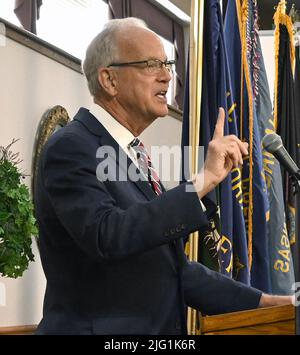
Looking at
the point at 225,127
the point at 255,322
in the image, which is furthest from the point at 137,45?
the point at 225,127

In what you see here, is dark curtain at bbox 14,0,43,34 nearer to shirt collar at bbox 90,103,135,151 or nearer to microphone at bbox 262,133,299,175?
shirt collar at bbox 90,103,135,151

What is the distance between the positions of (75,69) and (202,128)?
1567 mm

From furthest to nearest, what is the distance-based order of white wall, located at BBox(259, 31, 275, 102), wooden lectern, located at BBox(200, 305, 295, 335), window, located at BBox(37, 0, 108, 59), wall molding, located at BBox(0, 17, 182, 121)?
white wall, located at BBox(259, 31, 275, 102) → window, located at BBox(37, 0, 108, 59) → wall molding, located at BBox(0, 17, 182, 121) → wooden lectern, located at BBox(200, 305, 295, 335)

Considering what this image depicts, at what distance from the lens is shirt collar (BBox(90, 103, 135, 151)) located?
212cm

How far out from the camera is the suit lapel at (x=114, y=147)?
6.70 feet

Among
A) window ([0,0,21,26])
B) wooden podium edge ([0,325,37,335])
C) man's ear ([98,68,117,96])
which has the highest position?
window ([0,0,21,26])

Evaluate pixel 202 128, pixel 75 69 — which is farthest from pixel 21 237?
pixel 75 69

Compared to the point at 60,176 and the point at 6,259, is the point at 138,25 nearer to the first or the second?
the point at 60,176

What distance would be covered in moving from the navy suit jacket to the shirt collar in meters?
0.05

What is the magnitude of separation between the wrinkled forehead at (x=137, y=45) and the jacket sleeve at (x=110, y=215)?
36cm

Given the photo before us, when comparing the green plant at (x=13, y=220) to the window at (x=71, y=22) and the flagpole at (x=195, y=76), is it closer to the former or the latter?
the flagpole at (x=195, y=76)

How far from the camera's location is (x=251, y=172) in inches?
168

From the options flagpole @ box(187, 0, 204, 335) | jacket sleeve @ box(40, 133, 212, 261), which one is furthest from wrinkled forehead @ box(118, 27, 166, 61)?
flagpole @ box(187, 0, 204, 335)

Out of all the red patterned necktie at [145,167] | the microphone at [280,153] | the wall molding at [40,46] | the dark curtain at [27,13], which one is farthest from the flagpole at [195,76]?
the microphone at [280,153]
